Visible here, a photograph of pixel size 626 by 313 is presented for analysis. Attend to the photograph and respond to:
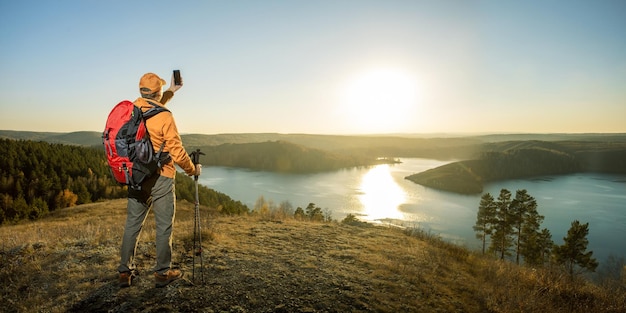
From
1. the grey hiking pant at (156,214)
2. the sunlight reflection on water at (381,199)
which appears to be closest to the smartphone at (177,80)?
the grey hiking pant at (156,214)

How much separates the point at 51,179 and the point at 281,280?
68.9 m

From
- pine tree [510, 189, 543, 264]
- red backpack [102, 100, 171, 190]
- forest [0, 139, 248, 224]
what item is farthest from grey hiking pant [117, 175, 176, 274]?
pine tree [510, 189, 543, 264]

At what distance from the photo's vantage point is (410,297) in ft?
17.3

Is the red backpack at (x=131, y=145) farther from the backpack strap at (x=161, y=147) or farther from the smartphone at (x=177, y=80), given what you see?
the smartphone at (x=177, y=80)

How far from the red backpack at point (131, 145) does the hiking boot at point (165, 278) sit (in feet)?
4.99

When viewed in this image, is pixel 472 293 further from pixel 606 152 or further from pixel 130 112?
pixel 606 152

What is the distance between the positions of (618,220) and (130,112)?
9406 centimetres

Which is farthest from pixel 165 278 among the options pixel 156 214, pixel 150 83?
pixel 150 83

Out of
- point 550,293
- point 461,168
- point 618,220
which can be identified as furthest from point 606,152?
point 550,293

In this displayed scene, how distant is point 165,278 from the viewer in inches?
189

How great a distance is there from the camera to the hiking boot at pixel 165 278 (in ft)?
15.6

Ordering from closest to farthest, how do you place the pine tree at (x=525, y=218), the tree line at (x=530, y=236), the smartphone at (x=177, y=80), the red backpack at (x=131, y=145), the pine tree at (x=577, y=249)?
the red backpack at (x=131, y=145) < the smartphone at (x=177, y=80) < the pine tree at (x=577, y=249) < the tree line at (x=530, y=236) < the pine tree at (x=525, y=218)

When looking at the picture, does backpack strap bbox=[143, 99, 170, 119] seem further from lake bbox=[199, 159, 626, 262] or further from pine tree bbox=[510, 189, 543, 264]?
lake bbox=[199, 159, 626, 262]

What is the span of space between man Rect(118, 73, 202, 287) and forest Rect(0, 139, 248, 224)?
40.8 m
